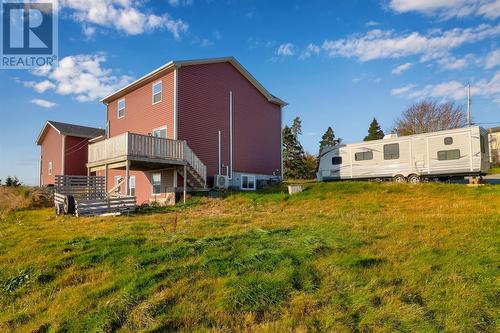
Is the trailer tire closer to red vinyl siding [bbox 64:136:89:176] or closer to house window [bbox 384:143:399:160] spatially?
red vinyl siding [bbox 64:136:89:176]

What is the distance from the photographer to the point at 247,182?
68.6 feet

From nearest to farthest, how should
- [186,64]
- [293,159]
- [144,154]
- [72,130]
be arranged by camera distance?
[144,154]
[186,64]
[72,130]
[293,159]

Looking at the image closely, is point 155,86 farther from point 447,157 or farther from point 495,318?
point 495,318

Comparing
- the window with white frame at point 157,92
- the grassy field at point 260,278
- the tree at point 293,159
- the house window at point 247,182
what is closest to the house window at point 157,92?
the window with white frame at point 157,92

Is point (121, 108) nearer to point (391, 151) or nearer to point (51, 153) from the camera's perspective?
point (51, 153)

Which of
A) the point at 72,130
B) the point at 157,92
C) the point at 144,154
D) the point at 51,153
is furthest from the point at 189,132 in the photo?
the point at 51,153

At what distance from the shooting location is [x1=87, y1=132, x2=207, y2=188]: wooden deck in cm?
1461

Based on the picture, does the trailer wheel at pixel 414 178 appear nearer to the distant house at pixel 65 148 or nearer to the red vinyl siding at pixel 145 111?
the red vinyl siding at pixel 145 111

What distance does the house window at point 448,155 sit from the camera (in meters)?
16.3

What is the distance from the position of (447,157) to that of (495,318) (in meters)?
14.5

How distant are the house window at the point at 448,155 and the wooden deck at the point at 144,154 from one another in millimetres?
12171

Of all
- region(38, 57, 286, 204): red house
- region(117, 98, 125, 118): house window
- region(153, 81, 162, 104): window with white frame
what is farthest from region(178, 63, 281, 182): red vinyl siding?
region(117, 98, 125, 118): house window

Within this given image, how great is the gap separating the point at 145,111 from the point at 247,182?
7.62m

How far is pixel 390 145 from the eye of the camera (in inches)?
732
